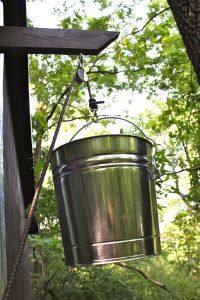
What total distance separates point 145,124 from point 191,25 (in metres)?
7.34

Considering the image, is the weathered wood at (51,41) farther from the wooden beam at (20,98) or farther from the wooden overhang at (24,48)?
the wooden beam at (20,98)

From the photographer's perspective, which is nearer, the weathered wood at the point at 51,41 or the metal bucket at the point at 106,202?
the metal bucket at the point at 106,202

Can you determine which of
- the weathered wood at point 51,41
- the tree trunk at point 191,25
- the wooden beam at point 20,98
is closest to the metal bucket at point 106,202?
the tree trunk at point 191,25

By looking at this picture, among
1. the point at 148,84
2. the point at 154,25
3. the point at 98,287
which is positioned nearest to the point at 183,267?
the point at 98,287

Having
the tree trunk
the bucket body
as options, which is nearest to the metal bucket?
the bucket body

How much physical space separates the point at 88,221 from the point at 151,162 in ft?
1.49

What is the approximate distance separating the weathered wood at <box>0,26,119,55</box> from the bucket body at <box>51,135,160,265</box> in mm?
915

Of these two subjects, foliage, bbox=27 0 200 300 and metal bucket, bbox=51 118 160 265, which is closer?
metal bucket, bbox=51 118 160 265

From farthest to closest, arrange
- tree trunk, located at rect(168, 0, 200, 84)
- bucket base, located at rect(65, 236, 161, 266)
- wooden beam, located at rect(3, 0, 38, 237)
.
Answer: wooden beam, located at rect(3, 0, 38, 237), tree trunk, located at rect(168, 0, 200, 84), bucket base, located at rect(65, 236, 161, 266)

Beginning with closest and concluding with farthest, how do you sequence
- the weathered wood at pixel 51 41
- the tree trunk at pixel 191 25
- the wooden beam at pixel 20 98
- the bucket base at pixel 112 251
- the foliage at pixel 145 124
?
the bucket base at pixel 112 251 → the tree trunk at pixel 191 25 → the weathered wood at pixel 51 41 → the wooden beam at pixel 20 98 → the foliage at pixel 145 124

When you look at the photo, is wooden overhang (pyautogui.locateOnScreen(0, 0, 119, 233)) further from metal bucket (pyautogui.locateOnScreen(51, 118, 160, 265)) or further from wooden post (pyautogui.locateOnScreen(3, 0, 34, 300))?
metal bucket (pyautogui.locateOnScreen(51, 118, 160, 265))

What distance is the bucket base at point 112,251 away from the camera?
1.60 meters

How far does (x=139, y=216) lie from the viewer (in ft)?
5.53

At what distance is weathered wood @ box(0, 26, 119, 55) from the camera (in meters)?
2.46
